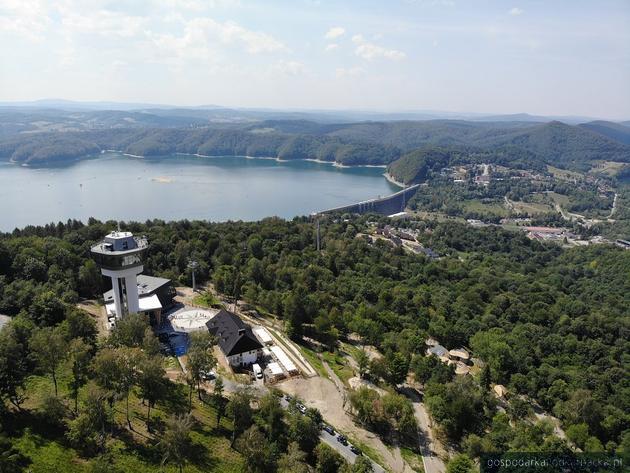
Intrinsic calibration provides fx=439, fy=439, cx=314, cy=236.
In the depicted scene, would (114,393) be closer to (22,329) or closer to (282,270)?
(22,329)

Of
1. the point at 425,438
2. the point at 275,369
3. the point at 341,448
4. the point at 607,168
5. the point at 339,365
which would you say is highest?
the point at 607,168

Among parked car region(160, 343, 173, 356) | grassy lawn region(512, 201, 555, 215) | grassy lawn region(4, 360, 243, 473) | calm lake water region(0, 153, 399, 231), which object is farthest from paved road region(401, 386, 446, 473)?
grassy lawn region(512, 201, 555, 215)

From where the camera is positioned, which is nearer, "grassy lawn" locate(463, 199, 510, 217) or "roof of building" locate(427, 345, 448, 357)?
"roof of building" locate(427, 345, 448, 357)

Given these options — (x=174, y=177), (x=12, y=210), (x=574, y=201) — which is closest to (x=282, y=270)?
(x=12, y=210)

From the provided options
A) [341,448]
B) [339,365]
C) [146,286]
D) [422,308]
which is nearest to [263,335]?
[339,365]

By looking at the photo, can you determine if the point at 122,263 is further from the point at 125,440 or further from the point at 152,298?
the point at 125,440

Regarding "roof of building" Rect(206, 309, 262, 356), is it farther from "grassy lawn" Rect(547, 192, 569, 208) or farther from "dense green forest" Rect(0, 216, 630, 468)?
"grassy lawn" Rect(547, 192, 569, 208)

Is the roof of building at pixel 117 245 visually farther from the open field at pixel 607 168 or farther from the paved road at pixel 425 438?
the open field at pixel 607 168
